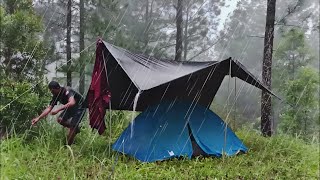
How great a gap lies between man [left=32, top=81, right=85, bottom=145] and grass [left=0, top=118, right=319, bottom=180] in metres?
0.25

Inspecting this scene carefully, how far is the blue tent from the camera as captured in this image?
16.3 feet

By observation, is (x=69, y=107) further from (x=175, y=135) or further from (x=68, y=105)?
(x=175, y=135)

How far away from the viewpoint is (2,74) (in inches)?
220

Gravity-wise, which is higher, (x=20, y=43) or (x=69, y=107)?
(x=20, y=43)

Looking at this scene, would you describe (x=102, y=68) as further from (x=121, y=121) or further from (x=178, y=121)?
(x=121, y=121)

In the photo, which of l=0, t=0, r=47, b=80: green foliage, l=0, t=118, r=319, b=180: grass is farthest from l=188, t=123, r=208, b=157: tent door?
l=0, t=0, r=47, b=80: green foliage

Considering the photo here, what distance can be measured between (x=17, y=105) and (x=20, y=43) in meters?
1.13

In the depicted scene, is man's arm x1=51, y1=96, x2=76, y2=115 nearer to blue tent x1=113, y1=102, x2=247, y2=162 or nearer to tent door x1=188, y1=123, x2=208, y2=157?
blue tent x1=113, y1=102, x2=247, y2=162

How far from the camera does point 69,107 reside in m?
5.10

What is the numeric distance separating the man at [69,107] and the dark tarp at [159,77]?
60cm

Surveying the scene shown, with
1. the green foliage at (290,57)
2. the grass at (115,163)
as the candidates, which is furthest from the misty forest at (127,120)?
the green foliage at (290,57)

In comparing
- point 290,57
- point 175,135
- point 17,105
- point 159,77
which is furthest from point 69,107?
point 290,57

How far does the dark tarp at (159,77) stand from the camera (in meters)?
4.66

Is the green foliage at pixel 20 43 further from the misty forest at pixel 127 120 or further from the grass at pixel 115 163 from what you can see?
the grass at pixel 115 163
